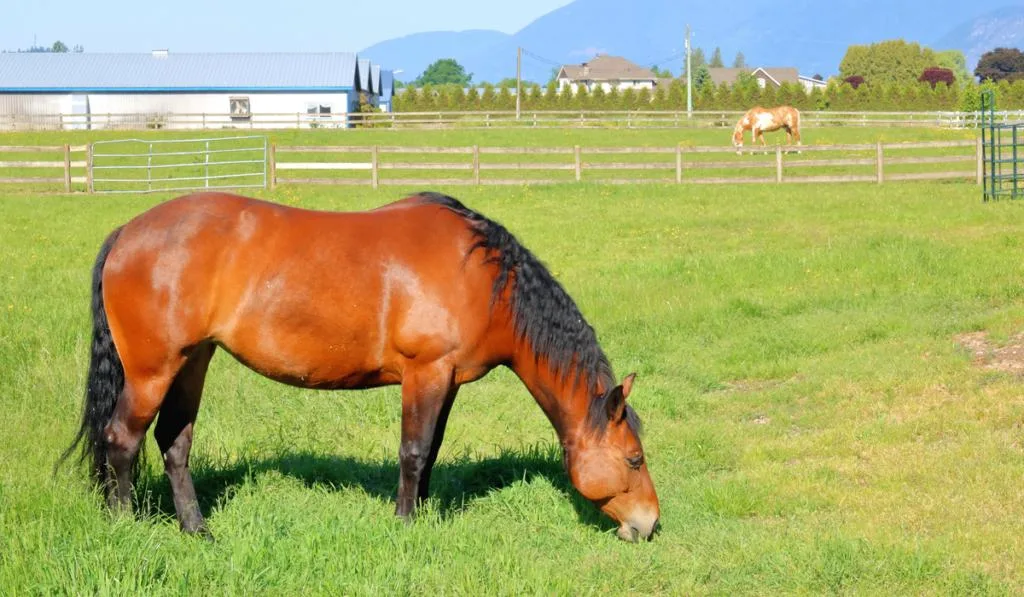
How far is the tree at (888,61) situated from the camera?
4754 inches

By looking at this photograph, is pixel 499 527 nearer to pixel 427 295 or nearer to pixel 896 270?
pixel 427 295

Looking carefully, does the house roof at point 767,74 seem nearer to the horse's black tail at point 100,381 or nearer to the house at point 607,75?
the house at point 607,75

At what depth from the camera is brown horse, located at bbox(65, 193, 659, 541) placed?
5434 mm

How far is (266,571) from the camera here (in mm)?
4742

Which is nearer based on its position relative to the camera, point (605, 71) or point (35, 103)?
point (35, 103)

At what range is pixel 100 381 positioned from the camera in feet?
18.7

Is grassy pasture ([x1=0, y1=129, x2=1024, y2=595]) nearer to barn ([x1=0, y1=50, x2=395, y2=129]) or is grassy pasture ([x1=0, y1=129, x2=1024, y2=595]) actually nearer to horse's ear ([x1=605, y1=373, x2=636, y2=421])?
horse's ear ([x1=605, y1=373, x2=636, y2=421])

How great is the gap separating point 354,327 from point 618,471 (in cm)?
155

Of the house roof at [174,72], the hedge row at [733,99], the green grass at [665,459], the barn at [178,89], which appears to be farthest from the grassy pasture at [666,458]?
the house roof at [174,72]

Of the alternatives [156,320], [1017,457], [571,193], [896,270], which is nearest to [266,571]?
[156,320]

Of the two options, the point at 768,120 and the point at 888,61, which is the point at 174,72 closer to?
the point at 768,120

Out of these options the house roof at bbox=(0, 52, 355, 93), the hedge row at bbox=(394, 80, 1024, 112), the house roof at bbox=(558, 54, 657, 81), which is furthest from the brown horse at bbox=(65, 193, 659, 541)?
the house roof at bbox=(558, 54, 657, 81)

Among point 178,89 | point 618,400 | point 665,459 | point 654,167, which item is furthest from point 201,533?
point 178,89

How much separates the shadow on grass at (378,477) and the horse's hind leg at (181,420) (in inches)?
8.7
